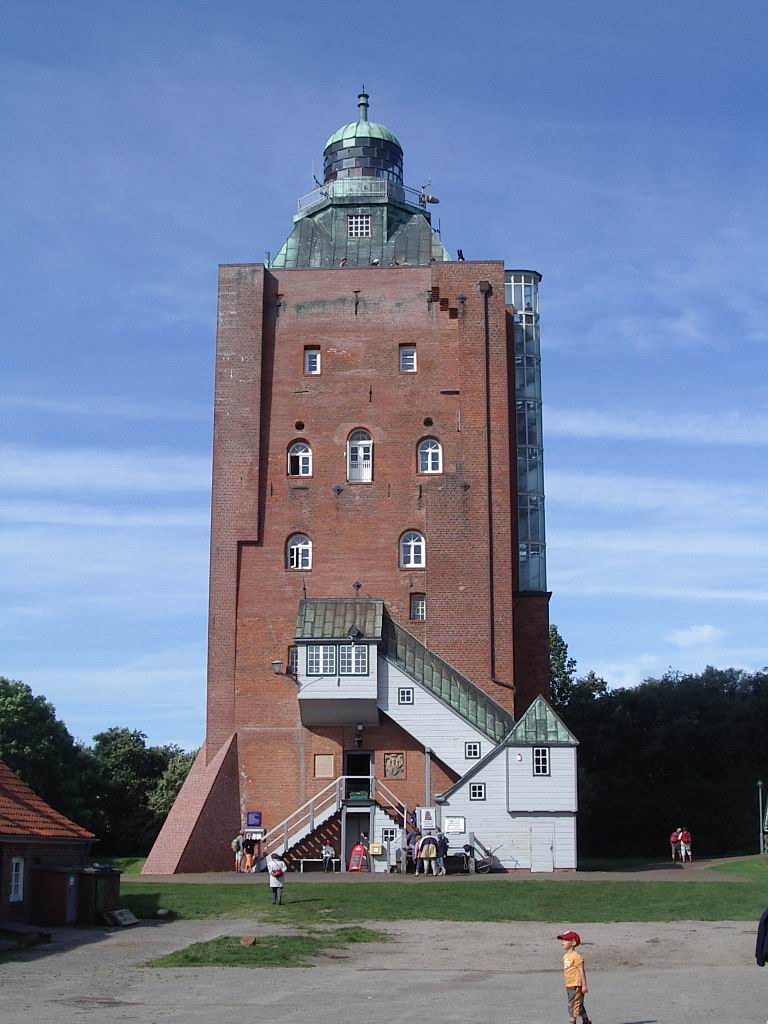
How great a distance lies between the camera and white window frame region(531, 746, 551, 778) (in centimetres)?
4481

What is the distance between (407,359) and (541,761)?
56.0ft

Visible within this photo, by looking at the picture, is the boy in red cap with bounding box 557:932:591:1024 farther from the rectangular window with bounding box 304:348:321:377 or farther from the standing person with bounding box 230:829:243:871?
the rectangular window with bounding box 304:348:321:377

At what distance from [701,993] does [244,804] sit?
29.5 metres

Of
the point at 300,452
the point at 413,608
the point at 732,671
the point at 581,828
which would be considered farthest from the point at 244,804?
the point at 732,671

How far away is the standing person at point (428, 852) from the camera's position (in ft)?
141

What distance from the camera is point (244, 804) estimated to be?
49031 millimetres

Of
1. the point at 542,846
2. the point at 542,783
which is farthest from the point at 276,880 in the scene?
the point at 542,783

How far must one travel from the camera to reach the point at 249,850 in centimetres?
4703

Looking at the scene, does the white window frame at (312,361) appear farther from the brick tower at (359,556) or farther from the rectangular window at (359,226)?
the rectangular window at (359,226)

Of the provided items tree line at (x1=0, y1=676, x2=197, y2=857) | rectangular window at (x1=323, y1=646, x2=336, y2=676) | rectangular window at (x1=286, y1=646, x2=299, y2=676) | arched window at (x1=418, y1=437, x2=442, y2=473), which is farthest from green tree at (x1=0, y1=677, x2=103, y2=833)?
arched window at (x1=418, y1=437, x2=442, y2=473)

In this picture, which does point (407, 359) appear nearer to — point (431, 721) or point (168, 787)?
point (431, 721)

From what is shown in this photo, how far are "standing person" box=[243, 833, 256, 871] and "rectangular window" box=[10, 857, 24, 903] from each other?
16122 millimetres

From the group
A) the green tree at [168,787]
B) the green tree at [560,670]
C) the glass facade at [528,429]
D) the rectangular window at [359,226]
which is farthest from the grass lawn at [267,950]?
the green tree at [560,670]

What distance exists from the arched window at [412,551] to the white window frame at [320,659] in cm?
490
